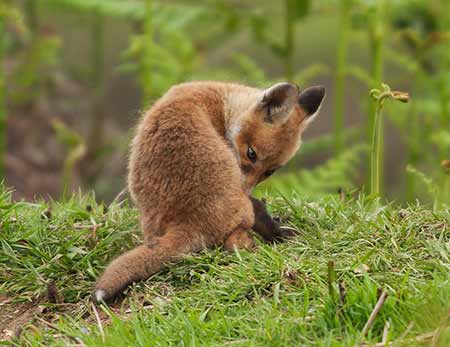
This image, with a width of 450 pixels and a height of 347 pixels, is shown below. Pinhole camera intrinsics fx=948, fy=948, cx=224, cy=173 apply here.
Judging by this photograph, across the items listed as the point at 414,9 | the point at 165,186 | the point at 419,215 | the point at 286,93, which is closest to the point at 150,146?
the point at 165,186

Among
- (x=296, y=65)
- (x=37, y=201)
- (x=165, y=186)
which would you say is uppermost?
(x=165, y=186)

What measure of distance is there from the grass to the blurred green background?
2891 mm

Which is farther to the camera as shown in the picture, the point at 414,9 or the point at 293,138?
the point at 414,9

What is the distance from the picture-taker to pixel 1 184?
6566 millimetres

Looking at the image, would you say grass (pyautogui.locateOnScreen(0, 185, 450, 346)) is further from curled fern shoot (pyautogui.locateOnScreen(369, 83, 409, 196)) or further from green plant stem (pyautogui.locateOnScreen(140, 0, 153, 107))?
green plant stem (pyautogui.locateOnScreen(140, 0, 153, 107))

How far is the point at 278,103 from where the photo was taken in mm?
6590

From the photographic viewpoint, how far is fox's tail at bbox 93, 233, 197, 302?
523 cm

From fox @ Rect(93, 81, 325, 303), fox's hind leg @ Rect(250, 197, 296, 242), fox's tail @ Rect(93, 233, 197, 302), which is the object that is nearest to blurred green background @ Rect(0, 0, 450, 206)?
fox @ Rect(93, 81, 325, 303)

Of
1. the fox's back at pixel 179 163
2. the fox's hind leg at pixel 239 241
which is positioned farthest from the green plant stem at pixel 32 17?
the fox's hind leg at pixel 239 241

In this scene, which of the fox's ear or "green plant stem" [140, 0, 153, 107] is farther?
"green plant stem" [140, 0, 153, 107]

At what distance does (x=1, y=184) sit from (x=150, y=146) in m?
1.27

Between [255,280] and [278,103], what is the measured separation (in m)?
1.81

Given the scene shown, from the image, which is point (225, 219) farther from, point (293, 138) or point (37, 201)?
point (37, 201)

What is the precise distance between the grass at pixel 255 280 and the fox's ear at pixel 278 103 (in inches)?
23.2
